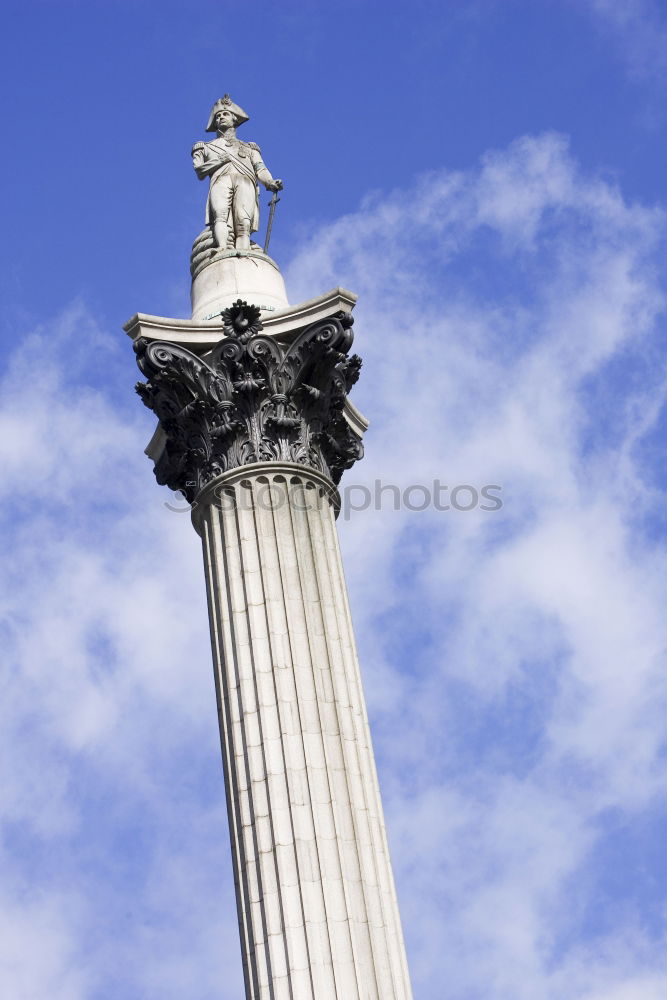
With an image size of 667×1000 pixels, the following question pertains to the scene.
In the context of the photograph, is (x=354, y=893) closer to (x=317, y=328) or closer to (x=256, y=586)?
(x=256, y=586)

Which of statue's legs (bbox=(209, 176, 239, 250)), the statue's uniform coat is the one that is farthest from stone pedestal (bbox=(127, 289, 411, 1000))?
the statue's uniform coat

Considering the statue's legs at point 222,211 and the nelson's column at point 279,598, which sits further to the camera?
the statue's legs at point 222,211

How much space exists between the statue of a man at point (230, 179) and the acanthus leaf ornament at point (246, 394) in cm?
392

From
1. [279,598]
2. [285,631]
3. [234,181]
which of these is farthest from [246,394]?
[234,181]

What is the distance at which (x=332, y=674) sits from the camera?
24859 mm

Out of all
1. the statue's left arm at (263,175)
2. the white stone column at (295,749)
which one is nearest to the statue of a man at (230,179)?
the statue's left arm at (263,175)

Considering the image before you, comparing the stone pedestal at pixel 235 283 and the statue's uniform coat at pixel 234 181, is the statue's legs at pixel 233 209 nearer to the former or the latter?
the statue's uniform coat at pixel 234 181

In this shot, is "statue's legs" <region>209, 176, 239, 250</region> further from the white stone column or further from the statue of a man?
the white stone column

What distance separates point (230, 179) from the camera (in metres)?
32.1

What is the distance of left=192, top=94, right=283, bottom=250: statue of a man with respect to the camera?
1237 inches

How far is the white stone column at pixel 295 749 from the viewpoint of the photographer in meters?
22.0

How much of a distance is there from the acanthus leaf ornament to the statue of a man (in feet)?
12.8

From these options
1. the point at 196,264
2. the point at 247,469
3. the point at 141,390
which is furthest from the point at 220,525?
the point at 196,264

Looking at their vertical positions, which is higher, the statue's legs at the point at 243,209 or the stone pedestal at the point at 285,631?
the statue's legs at the point at 243,209
